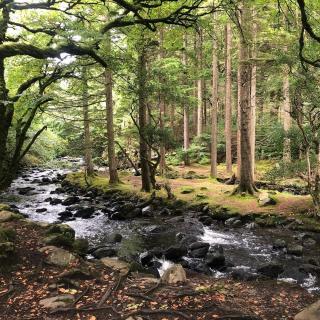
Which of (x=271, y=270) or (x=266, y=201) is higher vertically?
(x=266, y=201)

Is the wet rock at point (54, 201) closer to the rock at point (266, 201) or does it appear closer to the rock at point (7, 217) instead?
the rock at point (7, 217)

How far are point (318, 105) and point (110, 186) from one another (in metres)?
11.8

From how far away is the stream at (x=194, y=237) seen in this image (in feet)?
30.3

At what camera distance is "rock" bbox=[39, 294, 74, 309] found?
568 centimetres

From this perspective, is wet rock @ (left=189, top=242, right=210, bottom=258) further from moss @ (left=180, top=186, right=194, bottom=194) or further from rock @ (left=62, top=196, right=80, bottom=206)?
rock @ (left=62, top=196, right=80, bottom=206)

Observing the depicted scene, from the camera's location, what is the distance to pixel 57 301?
579 cm

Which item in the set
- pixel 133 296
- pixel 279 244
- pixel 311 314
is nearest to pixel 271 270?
pixel 279 244

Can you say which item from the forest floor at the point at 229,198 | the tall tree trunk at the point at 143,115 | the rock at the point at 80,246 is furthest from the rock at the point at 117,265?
the tall tree trunk at the point at 143,115

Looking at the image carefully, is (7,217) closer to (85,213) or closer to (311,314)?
(85,213)

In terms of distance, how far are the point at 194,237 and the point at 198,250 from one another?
5.82 ft

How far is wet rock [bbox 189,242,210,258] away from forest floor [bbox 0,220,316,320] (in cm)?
215

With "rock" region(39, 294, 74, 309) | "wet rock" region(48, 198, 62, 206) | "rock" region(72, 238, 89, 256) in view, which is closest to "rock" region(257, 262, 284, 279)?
"rock" region(72, 238, 89, 256)

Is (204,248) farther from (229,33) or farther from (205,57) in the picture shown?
(205,57)

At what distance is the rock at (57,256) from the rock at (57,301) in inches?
49.3
